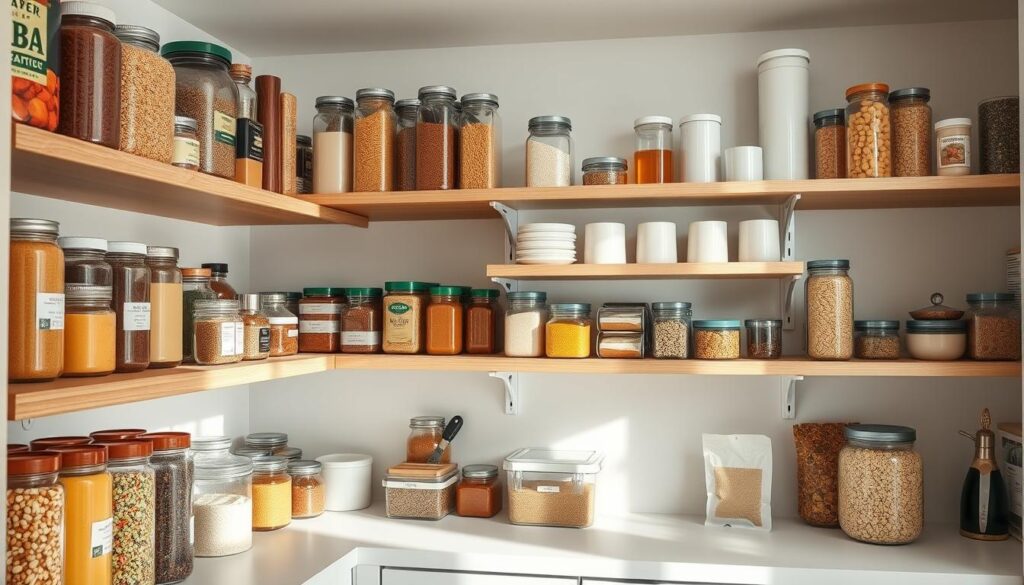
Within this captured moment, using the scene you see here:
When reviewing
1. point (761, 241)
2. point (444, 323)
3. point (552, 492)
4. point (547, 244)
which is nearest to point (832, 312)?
point (761, 241)

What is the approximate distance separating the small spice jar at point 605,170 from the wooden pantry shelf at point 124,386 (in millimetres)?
882

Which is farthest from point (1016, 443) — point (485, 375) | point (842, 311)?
point (485, 375)

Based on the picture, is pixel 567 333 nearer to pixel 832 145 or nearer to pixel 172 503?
pixel 832 145

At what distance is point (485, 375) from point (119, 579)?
1206 mm

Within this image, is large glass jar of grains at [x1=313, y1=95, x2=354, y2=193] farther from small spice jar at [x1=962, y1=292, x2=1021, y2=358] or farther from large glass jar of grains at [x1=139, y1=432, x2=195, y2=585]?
small spice jar at [x1=962, y1=292, x2=1021, y2=358]

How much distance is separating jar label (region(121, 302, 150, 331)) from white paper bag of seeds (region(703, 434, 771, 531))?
1421mm

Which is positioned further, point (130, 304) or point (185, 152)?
point (185, 152)

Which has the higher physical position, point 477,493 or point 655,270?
point 655,270

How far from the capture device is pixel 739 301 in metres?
2.46

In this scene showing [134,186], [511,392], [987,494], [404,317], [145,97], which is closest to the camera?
[145,97]

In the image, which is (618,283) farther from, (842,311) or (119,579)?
(119,579)

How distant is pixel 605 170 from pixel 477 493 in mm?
929

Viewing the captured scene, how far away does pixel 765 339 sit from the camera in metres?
2.23

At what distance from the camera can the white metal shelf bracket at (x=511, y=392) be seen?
2488 millimetres
